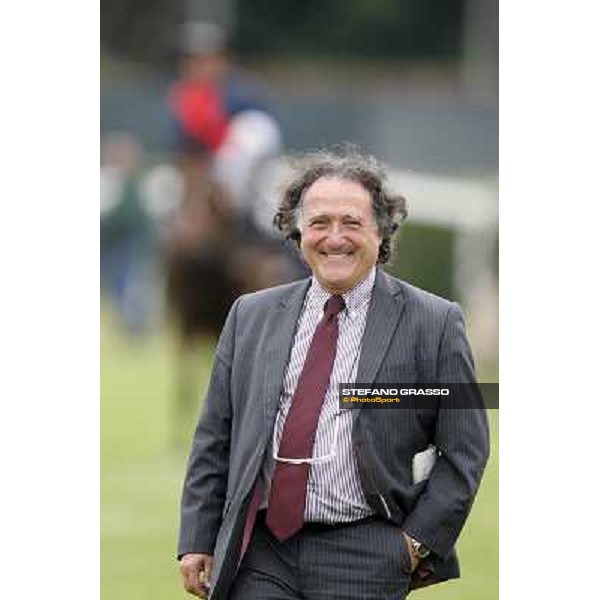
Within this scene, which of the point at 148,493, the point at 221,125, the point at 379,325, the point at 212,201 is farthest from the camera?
the point at 221,125

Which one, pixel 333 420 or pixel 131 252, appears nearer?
pixel 333 420

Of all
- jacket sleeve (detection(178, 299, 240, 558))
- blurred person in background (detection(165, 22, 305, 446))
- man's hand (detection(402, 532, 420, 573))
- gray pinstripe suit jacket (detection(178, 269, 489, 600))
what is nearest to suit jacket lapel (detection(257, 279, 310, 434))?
gray pinstripe suit jacket (detection(178, 269, 489, 600))

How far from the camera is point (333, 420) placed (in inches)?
162

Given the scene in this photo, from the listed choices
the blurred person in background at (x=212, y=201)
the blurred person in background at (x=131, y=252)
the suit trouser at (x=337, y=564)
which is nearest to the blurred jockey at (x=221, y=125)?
the blurred person in background at (x=212, y=201)

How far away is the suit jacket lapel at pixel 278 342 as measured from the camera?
4.12 metres

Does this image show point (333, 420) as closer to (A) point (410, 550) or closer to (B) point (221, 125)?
(A) point (410, 550)

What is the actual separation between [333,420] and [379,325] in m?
0.23

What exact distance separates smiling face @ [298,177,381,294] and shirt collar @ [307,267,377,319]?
24 mm

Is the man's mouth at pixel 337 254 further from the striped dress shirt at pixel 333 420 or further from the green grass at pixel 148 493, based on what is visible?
the green grass at pixel 148 493

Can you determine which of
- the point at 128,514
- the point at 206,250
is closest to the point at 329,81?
the point at 206,250

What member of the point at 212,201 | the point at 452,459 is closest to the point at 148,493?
the point at 212,201

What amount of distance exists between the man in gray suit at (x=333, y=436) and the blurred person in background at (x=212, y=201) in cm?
427
